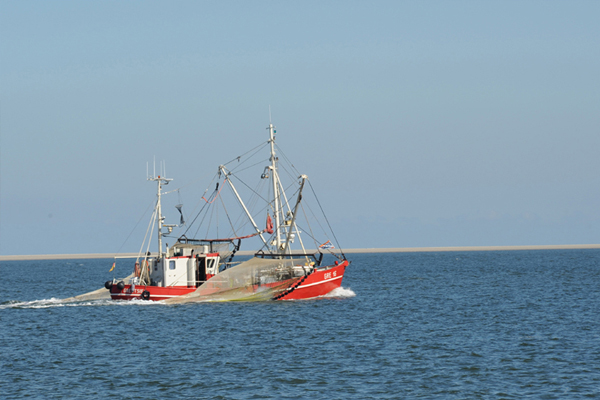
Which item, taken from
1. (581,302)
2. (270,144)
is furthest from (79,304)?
(581,302)

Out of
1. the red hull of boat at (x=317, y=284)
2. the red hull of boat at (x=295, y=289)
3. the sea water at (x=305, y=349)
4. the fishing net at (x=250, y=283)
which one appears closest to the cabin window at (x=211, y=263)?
the red hull of boat at (x=295, y=289)

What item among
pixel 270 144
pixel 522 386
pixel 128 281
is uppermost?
pixel 270 144

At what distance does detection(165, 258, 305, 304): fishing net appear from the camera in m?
56.3

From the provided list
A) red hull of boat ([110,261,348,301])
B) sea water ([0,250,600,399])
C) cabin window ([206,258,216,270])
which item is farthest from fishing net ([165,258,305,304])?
cabin window ([206,258,216,270])

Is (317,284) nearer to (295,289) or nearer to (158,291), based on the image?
(295,289)

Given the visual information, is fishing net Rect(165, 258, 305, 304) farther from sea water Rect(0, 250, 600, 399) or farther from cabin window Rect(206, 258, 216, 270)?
cabin window Rect(206, 258, 216, 270)

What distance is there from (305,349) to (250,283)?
21321 mm

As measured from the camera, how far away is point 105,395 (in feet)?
86.8

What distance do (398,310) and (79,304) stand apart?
26.8 meters

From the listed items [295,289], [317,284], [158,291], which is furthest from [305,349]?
[158,291]

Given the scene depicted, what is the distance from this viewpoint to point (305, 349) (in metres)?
36.3

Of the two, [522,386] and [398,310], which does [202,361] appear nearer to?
[522,386]

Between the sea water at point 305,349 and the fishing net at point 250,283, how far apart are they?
98cm

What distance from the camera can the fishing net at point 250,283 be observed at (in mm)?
56312
